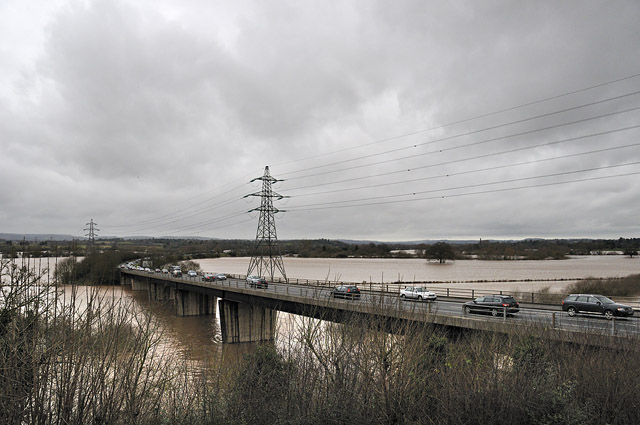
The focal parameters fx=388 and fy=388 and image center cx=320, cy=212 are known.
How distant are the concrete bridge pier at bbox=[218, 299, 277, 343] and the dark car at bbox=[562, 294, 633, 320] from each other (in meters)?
29.2

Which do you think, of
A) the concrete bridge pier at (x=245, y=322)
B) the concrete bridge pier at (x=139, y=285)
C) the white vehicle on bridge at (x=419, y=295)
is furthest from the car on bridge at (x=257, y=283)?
the concrete bridge pier at (x=139, y=285)

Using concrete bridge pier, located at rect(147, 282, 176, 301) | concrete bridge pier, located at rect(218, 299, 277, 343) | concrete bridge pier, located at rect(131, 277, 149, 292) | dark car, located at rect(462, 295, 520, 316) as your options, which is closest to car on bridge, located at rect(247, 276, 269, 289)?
concrete bridge pier, located at rect(218, 299, 277, 343)

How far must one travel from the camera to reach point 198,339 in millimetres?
46844

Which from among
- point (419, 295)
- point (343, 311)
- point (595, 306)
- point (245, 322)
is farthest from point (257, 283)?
point (595, 306)

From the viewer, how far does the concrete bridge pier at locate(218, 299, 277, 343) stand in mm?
44188

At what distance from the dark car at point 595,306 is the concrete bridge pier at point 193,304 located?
175 feet

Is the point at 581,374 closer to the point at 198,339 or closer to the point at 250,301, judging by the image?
the point at 250,301

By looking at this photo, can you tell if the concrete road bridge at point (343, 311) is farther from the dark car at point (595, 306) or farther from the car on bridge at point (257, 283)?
the car on bridge at point (257, 283)

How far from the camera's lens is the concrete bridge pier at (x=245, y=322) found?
44.2m

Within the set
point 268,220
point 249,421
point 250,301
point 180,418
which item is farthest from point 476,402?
point 268,220

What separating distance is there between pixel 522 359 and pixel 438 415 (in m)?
4.43

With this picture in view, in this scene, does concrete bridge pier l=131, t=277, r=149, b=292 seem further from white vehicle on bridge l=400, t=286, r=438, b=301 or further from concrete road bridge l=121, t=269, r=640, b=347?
white vehicle on bridge l=400, t=286, r=438, b=301

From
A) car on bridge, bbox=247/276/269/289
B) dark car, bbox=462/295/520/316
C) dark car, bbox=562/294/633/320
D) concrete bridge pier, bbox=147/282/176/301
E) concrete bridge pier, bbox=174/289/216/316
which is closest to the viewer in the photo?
dark car, bbox=562/294/633/320

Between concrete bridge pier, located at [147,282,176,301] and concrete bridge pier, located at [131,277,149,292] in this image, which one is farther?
concrete bridge pier, located at [131,277,149,292]
